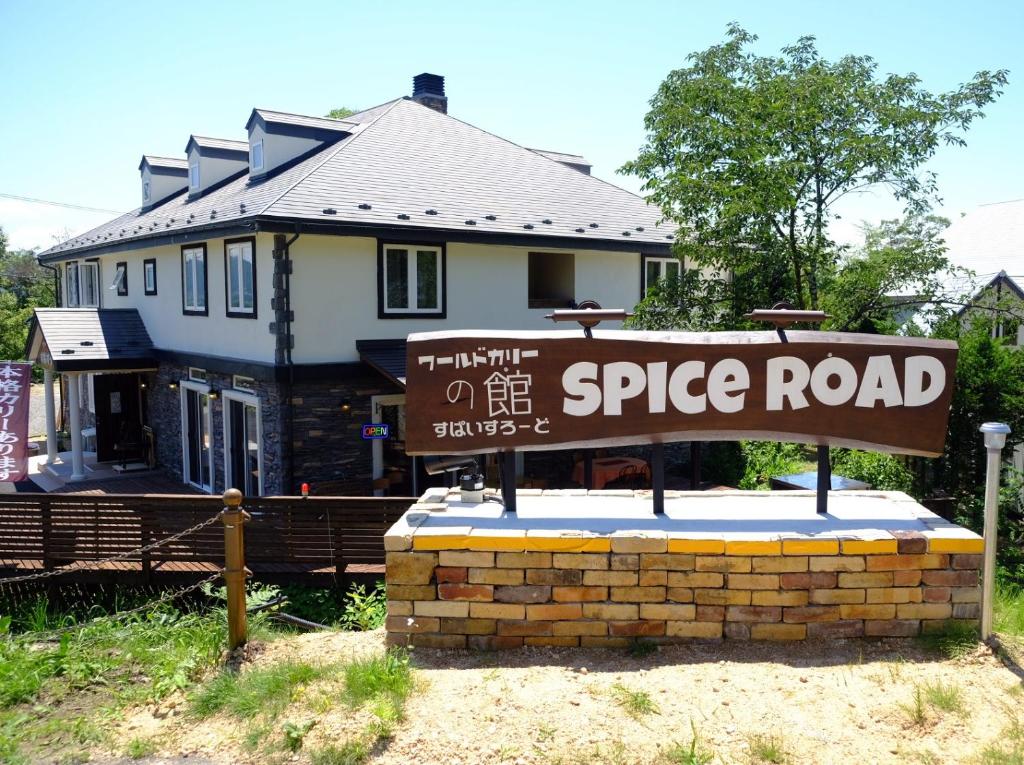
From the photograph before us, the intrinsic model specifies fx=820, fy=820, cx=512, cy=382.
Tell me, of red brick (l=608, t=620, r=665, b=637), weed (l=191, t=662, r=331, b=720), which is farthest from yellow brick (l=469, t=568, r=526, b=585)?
weed (l=191, t=662, r=331, b=720)

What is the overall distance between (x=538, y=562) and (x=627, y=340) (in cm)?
182

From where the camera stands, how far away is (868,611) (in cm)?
562

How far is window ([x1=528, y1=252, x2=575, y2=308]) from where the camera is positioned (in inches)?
677

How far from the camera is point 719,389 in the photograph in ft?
20.5

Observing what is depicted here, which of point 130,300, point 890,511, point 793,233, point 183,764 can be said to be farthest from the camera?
point 130,300

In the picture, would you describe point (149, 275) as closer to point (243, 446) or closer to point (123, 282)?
point (123, 282)

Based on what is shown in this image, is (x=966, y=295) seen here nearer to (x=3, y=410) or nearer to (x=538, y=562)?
(x=538, y=562)

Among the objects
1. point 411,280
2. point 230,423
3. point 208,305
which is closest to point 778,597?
point 411,280

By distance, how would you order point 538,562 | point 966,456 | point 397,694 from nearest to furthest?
point 397,694, point 538,562, point 966,456

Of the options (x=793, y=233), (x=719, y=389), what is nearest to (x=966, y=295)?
(x=793, y=233)

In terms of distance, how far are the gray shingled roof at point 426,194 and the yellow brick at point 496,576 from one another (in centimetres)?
845

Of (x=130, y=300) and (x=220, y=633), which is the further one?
(x=130, y=300)

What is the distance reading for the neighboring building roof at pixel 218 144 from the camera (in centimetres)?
2066

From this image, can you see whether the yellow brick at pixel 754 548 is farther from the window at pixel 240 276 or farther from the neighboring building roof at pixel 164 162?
the neighboring building roof at pixel 164 162
